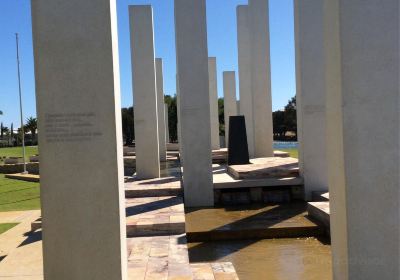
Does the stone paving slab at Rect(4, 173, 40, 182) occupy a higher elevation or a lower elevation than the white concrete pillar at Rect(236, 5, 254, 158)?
lower

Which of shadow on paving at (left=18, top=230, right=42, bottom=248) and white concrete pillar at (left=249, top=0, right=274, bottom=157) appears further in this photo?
white concrete pillar at (left=249, top=0, right=274, bottom=157)

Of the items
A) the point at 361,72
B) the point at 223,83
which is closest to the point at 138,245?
the point at 361,72

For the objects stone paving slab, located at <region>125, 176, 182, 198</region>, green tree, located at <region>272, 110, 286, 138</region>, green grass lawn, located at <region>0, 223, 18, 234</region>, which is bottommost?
green grass lawn, located at <region>0, 223, 18, 234</region>

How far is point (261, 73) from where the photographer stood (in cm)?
1656

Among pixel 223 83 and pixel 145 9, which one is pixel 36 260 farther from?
pixel 223 83

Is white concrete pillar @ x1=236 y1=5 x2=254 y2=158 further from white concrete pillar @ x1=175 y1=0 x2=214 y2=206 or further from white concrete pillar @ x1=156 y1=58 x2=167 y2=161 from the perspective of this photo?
white concrete pillar @ x1=175 y1=0 x2=214 y2=206

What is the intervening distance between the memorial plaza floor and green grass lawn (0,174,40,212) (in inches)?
58.4

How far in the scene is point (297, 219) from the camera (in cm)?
851

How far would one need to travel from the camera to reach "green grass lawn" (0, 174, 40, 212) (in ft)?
39.4

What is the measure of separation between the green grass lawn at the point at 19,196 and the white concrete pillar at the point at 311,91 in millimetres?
8382

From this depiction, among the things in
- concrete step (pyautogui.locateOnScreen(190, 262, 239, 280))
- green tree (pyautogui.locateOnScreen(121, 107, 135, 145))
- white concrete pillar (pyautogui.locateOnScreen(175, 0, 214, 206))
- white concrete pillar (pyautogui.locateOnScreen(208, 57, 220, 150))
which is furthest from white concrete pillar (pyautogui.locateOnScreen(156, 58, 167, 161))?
green tree (pyautogui.locateOnScreen(121, 107, 135, 145))

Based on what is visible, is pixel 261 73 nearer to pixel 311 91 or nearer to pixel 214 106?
pixel 311 91

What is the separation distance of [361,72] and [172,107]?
4050 centimetres

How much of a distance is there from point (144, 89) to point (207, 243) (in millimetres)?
7574
